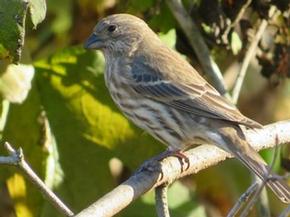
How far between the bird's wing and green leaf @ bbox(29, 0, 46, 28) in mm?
1456

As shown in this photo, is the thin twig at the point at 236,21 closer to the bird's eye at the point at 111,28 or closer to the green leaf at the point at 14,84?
the bird's eye at the point at 111,28

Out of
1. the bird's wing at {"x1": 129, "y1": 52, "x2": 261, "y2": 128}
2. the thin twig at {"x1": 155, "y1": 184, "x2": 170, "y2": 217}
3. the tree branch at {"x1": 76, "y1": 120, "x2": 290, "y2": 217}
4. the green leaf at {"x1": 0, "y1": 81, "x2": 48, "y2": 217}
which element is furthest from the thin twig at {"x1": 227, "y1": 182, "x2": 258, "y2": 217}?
the green leaf at {"x1": 0, "y1": 81, "x2": 48, "y2": 217}

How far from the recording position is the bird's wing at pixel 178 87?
5.54m

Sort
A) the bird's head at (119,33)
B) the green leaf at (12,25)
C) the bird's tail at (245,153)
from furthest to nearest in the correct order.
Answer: the bird's head at (119,33), the bird's tail at (245,153), the green leaf at (12,25)

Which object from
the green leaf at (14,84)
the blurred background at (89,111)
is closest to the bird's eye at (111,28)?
the blurred background at (89,111)

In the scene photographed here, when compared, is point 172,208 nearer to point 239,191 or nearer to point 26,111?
point 239,191

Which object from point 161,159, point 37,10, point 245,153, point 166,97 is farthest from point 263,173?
point 37,10

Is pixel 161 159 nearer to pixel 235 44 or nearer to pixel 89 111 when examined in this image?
pixel 89 111

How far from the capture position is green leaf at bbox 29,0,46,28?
4293mm

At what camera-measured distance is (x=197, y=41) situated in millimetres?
5855

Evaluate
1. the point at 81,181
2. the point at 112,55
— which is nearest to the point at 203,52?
the point at 112,55

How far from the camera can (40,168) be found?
562 cm

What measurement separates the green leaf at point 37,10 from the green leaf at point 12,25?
0.06 metres

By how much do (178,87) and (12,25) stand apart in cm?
162
